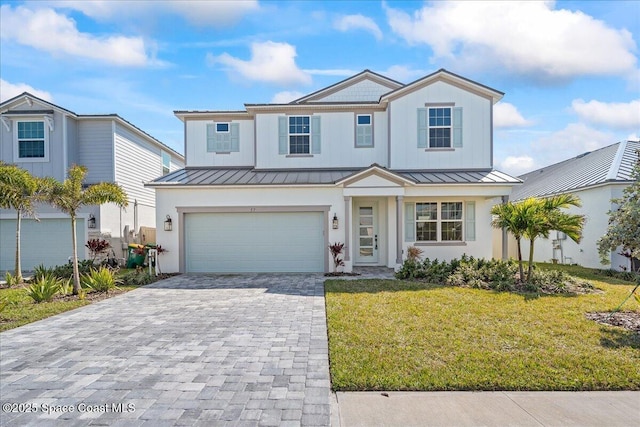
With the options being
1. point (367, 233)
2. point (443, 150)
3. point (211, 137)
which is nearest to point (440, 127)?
point (443, 150)

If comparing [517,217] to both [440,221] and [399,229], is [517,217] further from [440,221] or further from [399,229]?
[440,221]

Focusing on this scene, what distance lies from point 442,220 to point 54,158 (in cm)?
1619

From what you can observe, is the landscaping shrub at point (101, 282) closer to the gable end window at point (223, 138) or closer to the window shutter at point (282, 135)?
the gable end window at point (223, 138)

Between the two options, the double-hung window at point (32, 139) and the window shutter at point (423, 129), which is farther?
the double-hung window at point (32, 139)

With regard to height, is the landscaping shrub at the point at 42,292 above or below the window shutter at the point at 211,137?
below

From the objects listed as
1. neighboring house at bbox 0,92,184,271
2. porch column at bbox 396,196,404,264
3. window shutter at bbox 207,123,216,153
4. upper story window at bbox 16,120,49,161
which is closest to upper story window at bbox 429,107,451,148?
porch column at bbox 396,196,404,264

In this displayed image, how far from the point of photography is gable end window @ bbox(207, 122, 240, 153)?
1534cm

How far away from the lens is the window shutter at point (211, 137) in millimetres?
15336

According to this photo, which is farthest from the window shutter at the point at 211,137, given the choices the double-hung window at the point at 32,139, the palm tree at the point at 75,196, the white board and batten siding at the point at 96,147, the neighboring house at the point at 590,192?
the neighboring house at the point at 590,192

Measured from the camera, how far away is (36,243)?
14.9 m

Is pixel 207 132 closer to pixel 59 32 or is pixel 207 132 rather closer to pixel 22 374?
pixel 59 32

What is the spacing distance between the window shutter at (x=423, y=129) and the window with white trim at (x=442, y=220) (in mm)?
2477

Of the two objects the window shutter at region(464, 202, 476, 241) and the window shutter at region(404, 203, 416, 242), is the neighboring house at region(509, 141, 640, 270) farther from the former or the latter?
the window shutter at region(404, 203, 416, 242)

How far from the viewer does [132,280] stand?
11500 mm
